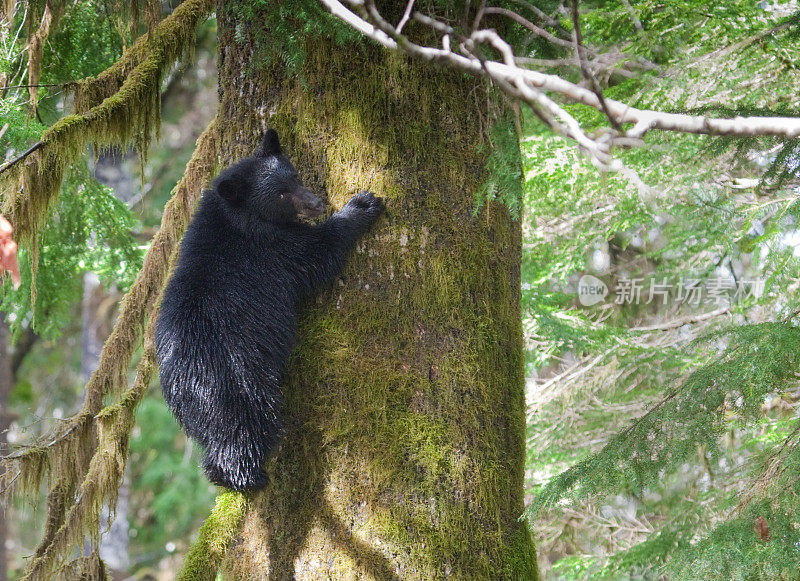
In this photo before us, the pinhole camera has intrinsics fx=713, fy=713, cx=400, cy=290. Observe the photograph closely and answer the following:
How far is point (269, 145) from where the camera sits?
3.22 meters

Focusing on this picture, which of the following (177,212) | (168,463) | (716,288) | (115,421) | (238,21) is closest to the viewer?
(238,21)

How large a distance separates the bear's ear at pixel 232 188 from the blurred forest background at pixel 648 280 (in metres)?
0.59

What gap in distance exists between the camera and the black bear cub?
2967 mm

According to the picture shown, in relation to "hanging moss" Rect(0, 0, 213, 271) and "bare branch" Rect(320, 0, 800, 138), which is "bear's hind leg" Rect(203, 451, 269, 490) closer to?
"hanging moss" Rect(0, 0, 213, 271)

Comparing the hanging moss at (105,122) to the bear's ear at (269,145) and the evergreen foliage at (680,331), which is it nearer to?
the bear's ear at (269,145)

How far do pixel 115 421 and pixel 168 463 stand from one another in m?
11.9

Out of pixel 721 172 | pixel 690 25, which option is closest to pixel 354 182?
pixel 690 25

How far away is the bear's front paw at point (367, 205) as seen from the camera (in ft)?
9.75

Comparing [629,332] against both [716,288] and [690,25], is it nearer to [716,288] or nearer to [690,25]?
[716,288]

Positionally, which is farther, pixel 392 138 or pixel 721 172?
pixel 721 172

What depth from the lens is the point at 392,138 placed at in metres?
3.05

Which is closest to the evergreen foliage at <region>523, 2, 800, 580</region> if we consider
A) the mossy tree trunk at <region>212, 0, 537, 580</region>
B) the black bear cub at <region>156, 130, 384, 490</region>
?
the mossy tree trunk at <region>212, 0, 537, 580</region>

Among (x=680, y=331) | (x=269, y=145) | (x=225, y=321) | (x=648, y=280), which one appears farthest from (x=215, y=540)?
(x=648, y=280)

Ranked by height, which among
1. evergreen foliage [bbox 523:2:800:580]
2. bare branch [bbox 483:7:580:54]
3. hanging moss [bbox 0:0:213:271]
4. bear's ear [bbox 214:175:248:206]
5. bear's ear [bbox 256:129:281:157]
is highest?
hanging moss [bbox 0:0:213:271]
